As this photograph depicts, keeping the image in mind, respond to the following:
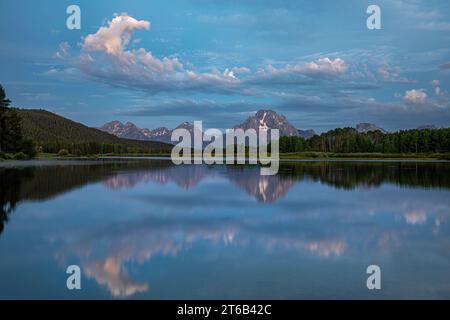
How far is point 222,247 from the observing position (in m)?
14.5

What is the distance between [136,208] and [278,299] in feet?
52.2

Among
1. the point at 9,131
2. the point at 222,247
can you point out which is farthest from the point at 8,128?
the point at 222,247

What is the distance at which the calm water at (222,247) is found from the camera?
1030 cm

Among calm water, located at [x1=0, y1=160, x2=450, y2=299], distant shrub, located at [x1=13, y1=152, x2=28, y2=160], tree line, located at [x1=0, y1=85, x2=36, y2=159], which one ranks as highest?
tree line, located at [x1=0, y1=85, x2=36, y2=159]

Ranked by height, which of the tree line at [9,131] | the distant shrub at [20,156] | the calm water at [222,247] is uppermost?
the tree line at [9,131]

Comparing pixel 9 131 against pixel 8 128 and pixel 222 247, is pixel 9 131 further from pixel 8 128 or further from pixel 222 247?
pixel 222 247

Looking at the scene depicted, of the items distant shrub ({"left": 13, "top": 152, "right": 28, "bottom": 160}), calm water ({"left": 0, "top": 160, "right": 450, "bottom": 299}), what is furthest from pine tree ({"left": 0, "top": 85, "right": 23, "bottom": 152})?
calm water ({"left": 0, "top": 160, "right": 450, "bottom": 299})

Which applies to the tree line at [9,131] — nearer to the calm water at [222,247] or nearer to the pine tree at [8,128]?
the pine tree at [8,128]

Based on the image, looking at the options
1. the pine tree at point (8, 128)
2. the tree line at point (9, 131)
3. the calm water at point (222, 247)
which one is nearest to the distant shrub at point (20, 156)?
the tree line at point (9, 131)

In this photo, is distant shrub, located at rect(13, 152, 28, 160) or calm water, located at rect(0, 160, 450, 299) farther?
distant shrub, located at rect(13, 152, 28, 160)

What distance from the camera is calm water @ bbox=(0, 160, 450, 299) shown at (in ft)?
33.8

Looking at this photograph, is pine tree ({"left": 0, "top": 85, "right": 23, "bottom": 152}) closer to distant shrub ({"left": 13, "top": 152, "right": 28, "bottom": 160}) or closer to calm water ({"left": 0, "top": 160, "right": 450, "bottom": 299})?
distant shrub ({"left": 13, "top": 152, "right": 28, "bottom": 160})
